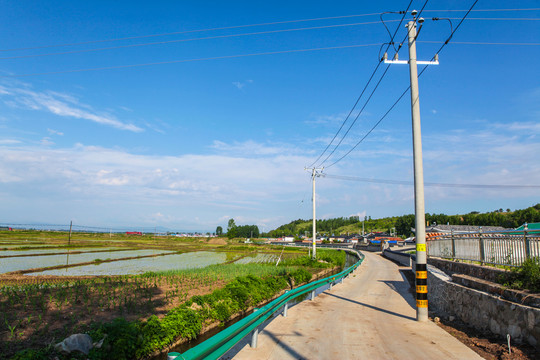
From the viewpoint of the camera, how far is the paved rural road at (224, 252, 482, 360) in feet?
21.5

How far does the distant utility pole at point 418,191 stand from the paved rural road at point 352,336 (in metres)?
0.69

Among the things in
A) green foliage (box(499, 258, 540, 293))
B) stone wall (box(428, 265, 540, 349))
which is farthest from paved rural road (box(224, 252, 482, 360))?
green foliage (box(499, 258, 540, 293))

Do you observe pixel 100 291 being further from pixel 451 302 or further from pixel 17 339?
pixel 451 302

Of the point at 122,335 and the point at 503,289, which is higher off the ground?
the point at 503,289

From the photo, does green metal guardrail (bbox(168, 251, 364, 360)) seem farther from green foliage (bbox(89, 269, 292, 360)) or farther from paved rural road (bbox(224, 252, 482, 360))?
green foliage (bbox(89, 269, 292, 360))

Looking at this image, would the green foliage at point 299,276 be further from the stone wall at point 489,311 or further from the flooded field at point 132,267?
the stone wall at point 489,311

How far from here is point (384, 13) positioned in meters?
11.7

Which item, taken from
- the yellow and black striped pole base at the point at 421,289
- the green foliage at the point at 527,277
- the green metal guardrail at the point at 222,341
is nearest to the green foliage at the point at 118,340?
the green metal guardrail at the point at 222,341

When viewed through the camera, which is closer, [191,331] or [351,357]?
[351,357]

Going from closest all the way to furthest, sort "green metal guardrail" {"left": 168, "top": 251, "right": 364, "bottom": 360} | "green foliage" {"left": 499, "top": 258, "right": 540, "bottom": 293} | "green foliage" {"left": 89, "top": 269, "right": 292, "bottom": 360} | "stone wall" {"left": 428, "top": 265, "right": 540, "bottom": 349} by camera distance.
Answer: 1. "green metal guardrail" {"left": 168, "top": 251, "right": 364, "bottom": 360}
2. "stone wall" {"left": 428, "top": 265, "right": 540, "bottom": 349}
3. "green foliage" {"left": 499, "top": 258, "right": 540, "bottom": 293}
4. "green foliage" {"left": 89, "top": 269, "right": 292, "bottom": 360}

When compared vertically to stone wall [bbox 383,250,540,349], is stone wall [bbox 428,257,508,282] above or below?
above

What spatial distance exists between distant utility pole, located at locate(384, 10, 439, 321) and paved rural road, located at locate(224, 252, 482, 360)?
69 centimetres

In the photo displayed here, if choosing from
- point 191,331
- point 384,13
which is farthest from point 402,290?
point 384,13

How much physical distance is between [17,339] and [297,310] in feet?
24.7
